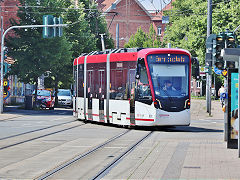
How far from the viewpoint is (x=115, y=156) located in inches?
594

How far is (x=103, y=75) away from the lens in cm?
2761

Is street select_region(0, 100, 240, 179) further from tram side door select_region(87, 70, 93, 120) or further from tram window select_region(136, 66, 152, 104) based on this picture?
tram side door select_region(87, 70, 93, 120)

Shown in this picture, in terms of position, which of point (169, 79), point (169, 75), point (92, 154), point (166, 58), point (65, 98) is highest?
point (166, 58)

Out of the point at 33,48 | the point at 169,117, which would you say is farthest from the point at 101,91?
the point at 33,48

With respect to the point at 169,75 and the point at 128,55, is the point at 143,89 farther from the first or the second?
the point at 128,55

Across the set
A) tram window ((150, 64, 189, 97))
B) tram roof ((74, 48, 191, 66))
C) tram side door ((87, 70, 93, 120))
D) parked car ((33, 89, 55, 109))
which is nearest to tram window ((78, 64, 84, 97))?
tram side door ((87, 70, 93, 120))

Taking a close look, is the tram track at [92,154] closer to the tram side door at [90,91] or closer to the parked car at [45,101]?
the tram side door at [90,91]

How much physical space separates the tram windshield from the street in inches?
83.8

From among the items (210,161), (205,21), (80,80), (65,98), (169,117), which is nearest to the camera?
(210,161)

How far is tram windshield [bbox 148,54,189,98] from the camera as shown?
78.5ft

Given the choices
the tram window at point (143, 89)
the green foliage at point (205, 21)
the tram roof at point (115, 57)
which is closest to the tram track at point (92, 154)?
the tram window at point (143, 89)

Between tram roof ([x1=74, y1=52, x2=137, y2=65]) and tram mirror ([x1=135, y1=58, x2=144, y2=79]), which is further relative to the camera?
tram roof ([x1=74, y1=52, x2=137, y2=65])

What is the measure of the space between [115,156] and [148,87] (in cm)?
914

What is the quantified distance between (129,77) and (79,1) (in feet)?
149
